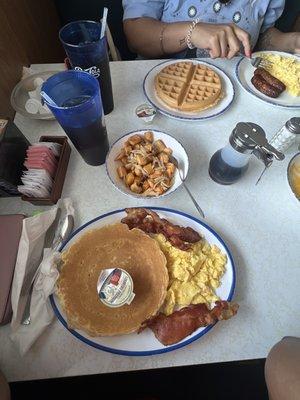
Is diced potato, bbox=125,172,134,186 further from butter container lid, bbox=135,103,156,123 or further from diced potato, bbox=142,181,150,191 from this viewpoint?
butter container lid, bbox=135,103,156,123

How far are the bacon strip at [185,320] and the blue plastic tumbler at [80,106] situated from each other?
490mm

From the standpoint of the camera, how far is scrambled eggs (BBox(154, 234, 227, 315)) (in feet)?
2.13

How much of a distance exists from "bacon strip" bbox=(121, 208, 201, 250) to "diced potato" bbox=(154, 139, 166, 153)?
20 cm

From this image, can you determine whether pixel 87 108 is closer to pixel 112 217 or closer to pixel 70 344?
pixel 112 217

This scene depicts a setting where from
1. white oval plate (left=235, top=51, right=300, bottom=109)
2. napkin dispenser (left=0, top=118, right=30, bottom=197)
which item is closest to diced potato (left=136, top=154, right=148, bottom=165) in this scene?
napkin dispenser (left=0, top=118, right=30, bottom=197)

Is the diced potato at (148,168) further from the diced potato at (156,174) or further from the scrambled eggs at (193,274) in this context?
the scrambled eggs at (193,274)

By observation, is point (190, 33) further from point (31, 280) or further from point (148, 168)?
point (31, 280)

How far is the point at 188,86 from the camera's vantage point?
101cm

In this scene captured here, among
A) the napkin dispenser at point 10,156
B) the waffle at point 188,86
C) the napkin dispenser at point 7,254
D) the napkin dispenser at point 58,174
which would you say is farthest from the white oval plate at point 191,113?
the napkin dispenser at point 7,254

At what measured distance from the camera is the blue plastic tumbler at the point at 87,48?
0.78 metres

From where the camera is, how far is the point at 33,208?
80 cm

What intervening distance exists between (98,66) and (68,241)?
52cm

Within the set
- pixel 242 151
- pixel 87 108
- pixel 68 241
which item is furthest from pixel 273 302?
pixel 87 108

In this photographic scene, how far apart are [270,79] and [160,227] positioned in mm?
706
